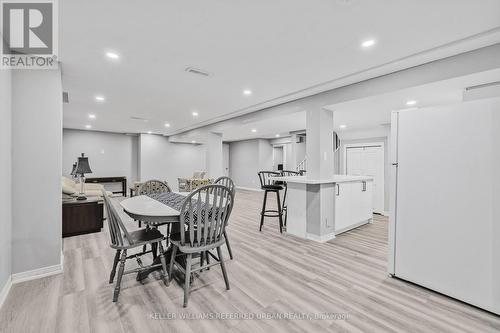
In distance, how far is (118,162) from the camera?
9117mm

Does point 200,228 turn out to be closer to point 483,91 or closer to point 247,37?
point 247,37

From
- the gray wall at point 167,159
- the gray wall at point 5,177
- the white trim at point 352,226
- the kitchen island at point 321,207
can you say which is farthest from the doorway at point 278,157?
the gray wall at point 5,177

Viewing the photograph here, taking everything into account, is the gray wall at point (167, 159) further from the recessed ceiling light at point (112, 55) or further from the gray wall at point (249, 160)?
the recessed ceiling light at point (112, 55)

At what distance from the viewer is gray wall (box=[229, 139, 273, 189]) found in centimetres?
1019

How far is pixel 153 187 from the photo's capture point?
12.2 feet

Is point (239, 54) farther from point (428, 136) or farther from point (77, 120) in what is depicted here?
point (77, 120)

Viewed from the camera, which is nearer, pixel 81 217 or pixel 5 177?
pixel 5 177

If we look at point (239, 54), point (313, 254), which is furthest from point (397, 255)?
point (239, 54)

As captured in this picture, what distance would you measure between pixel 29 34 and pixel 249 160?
350 inches

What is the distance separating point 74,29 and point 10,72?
92cm

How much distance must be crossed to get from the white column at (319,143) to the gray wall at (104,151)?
316 inches

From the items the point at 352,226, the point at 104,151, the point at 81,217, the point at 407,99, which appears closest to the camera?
the point at 407,99

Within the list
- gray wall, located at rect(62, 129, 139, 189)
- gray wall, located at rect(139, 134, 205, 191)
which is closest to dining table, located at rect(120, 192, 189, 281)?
gray wall, located at rect(139, 134, 205, 191)

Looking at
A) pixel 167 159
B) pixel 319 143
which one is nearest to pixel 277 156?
pixel 167 159
